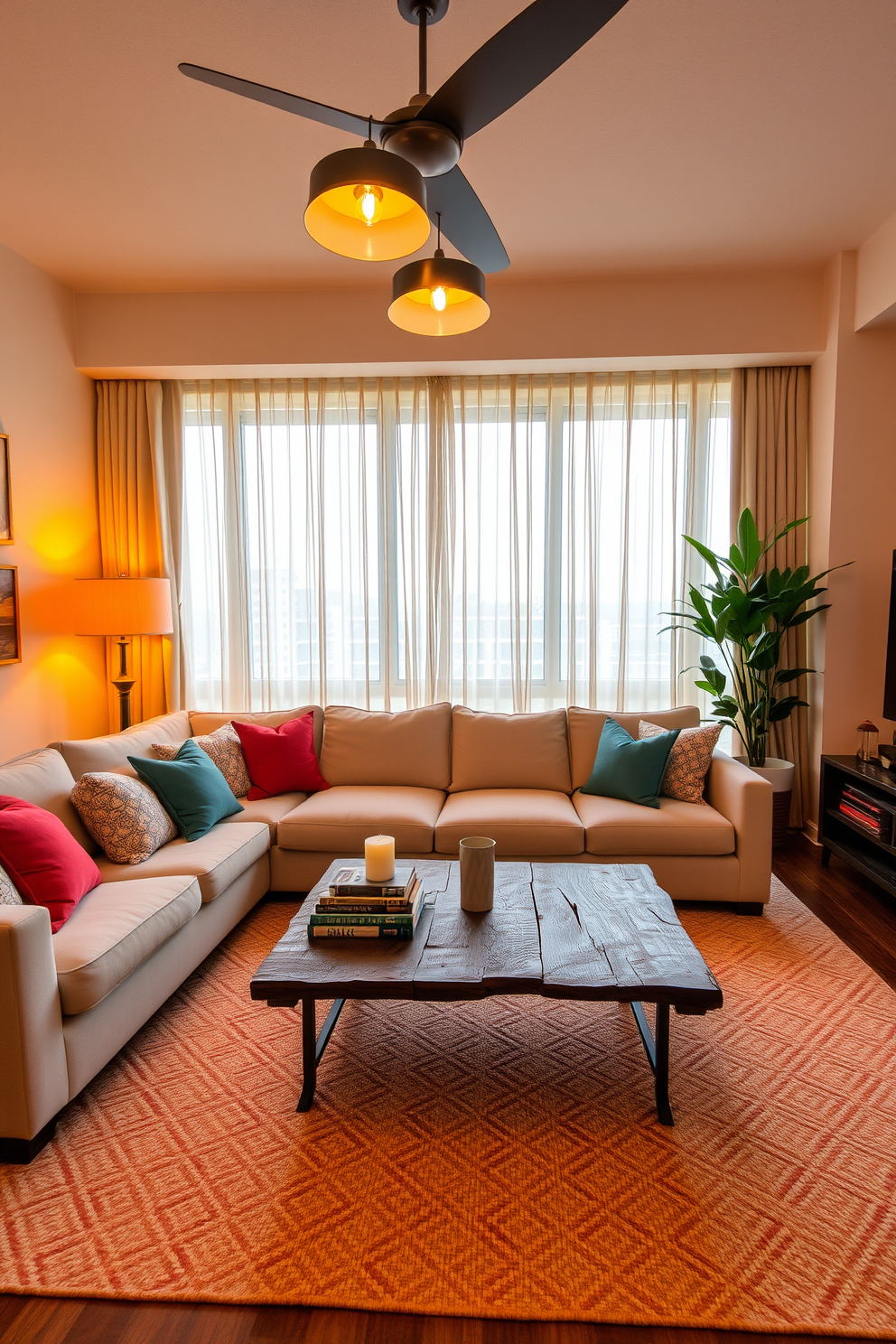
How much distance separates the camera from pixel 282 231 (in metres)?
3.42

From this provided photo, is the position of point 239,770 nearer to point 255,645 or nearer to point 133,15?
point 255,645

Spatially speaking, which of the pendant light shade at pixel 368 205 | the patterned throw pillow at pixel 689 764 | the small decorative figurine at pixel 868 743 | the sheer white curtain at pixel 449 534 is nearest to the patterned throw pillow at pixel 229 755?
the sheer white curtain at pixel 449 534

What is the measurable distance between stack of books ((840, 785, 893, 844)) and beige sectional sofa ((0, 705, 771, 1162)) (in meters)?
0.52

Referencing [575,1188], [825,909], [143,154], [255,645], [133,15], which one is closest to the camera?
[575,1188]

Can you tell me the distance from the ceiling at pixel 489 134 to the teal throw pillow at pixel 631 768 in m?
2.27

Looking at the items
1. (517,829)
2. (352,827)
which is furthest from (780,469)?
(352,827)

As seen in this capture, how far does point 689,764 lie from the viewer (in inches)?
137

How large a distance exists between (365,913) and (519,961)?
44 cm

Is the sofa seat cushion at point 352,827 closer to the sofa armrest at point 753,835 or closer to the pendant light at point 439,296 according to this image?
the sofa armrest at point 753,835

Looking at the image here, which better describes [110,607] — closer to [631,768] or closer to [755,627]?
[631,768]

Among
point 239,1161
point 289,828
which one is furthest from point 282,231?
point 239,1161

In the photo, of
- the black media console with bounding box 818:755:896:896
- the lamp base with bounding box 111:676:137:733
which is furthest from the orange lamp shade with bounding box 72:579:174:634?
the black media console with bounding box 818:755:896:896

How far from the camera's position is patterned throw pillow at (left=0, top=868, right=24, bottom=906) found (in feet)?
6.65

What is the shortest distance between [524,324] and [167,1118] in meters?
3.76
